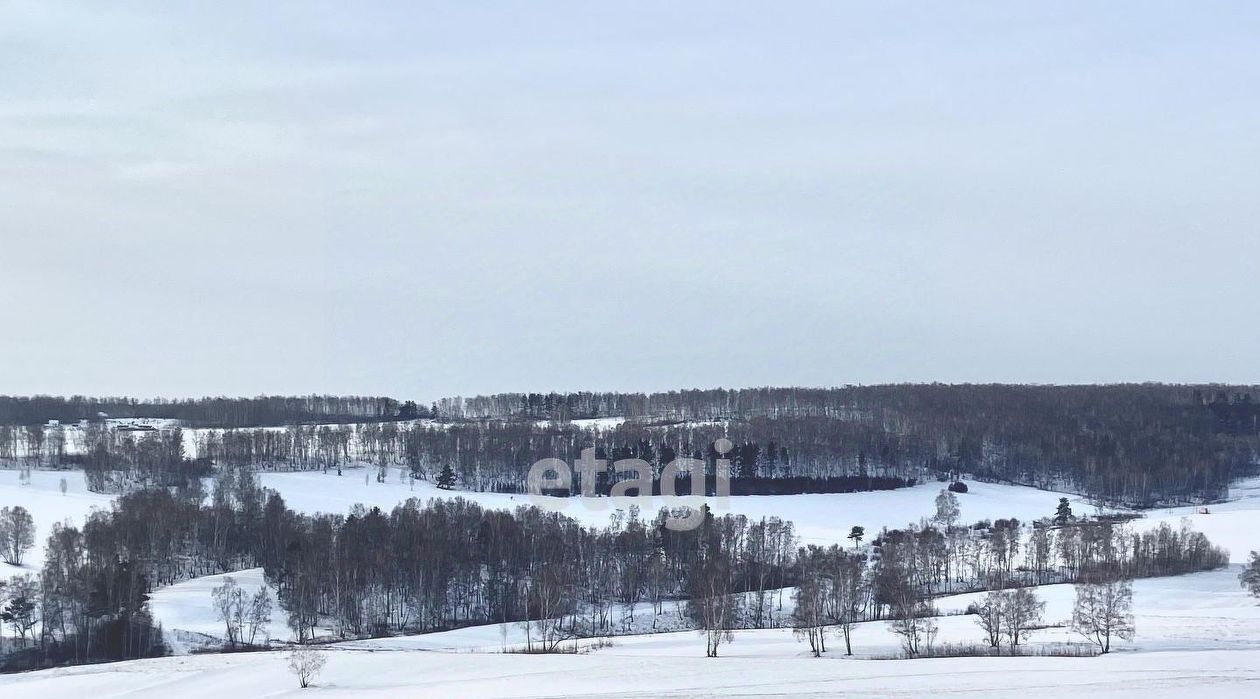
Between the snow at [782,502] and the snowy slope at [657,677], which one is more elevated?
the snow at [782,502]

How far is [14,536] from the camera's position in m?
80.2

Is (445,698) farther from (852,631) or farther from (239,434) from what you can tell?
(239,434)

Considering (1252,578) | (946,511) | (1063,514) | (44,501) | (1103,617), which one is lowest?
(1063,514)

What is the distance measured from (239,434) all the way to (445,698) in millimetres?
114556

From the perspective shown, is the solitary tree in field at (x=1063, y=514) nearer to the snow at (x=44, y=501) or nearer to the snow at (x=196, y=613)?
the snow at (x=196, y=613)

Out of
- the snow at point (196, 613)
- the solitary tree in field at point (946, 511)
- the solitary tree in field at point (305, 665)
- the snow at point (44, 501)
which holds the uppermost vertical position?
the snow at point (44, 501)

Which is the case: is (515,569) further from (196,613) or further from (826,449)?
(826,449)

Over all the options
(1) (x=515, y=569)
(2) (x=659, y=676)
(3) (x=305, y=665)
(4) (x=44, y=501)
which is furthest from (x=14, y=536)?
(2) (x=659, y=676)

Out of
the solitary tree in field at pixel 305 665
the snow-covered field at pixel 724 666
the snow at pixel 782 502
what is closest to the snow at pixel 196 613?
the snow-covered field at pixel 724 666

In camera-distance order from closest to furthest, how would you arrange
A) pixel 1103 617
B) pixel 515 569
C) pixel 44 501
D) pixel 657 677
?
pixel 657 677 → pixel 1103 617 → pixel 515 569 → pixel 44 501

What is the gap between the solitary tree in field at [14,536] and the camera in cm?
8006

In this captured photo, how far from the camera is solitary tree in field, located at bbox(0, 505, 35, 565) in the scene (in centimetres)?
8006

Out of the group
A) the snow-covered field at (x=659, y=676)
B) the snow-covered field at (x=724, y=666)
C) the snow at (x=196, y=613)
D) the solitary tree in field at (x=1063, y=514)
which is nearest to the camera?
the snow-covered field at (x=659, y=676)

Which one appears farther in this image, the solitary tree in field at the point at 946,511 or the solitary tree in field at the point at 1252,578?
the solitary tree in field at the point at 946,511
